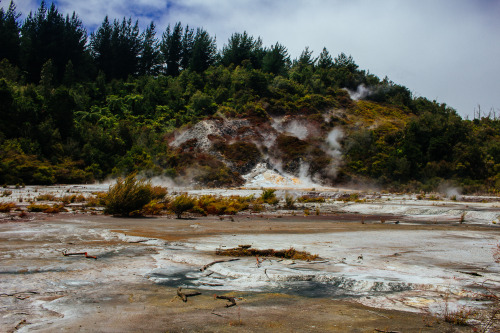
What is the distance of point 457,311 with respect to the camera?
4.03 meters

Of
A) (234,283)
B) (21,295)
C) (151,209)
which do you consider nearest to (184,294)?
(234,283)

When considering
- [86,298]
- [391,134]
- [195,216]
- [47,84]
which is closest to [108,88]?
[47,84]

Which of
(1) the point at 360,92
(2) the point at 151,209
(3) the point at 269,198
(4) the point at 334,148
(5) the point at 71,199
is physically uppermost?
(1) the point at 360,92

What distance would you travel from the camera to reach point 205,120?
40.9m

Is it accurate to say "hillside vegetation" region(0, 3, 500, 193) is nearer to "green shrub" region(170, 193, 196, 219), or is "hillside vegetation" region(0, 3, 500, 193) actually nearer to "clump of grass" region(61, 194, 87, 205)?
"clump of grass" region(61, 194, 87, 205)

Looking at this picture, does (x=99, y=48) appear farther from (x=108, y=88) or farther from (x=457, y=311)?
(x=457, y=311)

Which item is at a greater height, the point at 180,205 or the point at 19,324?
the point at 180,205

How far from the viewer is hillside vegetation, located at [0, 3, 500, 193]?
104 feet

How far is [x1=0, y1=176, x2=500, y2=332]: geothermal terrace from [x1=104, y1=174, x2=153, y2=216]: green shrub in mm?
4771

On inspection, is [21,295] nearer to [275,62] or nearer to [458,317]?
[458,317]

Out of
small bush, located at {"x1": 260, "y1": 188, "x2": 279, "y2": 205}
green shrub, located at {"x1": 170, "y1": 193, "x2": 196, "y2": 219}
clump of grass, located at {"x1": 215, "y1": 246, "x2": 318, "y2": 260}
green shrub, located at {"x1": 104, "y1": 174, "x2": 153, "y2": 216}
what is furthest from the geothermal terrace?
small bush, located at {"x1": 260, "y1": 188, "x2": 279, "y2": 205}

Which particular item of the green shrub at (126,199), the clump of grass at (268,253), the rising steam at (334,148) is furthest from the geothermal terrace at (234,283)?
the rising steam at (334,148)

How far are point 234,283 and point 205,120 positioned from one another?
36.6 metres

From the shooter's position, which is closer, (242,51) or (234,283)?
(234,283)
